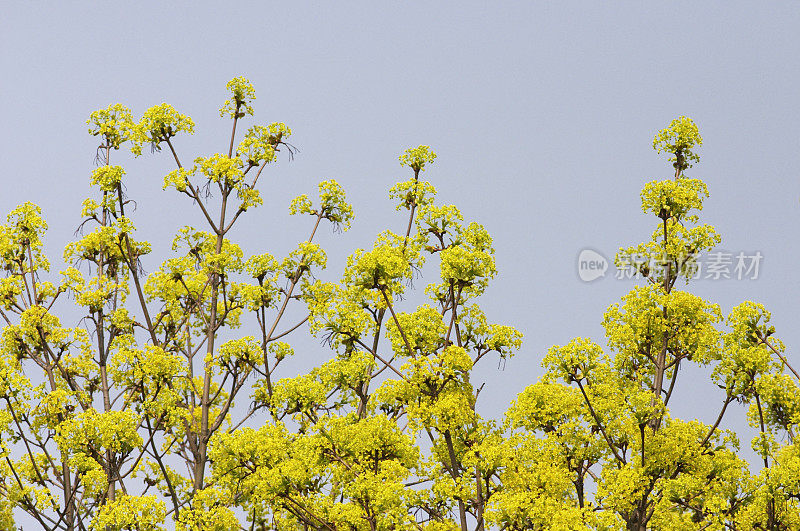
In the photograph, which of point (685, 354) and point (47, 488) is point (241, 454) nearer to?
point (47, 488)

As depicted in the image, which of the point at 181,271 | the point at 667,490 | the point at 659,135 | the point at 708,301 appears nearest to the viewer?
the point at 667,490

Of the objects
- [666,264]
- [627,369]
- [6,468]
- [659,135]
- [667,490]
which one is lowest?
[667,490]

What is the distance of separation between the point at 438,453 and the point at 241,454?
3.46 m

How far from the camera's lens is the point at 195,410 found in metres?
19.5

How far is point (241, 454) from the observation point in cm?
1691

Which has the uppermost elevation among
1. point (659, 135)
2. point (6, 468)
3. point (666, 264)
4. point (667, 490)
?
point (659, 135)

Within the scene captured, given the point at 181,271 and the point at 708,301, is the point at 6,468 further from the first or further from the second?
the point at 708,301

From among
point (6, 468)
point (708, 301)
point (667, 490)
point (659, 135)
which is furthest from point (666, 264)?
point (6, 468)

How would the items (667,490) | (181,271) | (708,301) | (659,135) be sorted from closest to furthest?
(667,490) → (708,301) → (659,135) → (181,271)

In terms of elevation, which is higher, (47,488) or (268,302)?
(268,302)

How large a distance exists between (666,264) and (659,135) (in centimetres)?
261

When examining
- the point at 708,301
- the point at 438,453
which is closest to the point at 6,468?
the point at 438,453

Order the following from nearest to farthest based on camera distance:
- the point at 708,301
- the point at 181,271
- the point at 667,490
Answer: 1. the point at 667,490
2. the point at 708,301
3. the point at 181,271

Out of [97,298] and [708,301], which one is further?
[97,298]
